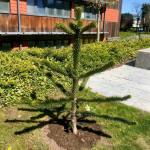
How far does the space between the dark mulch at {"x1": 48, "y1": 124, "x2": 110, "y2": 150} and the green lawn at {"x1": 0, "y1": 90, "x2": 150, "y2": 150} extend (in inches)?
7.8

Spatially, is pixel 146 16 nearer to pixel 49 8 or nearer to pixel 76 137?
pixel 49 8

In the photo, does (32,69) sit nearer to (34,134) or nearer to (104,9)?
(34,134)

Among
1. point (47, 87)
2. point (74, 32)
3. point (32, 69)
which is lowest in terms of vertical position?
point (47, 87)

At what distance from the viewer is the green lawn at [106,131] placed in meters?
6.13

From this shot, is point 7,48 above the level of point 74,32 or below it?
below

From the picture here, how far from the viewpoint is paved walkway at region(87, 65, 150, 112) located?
10.0 m

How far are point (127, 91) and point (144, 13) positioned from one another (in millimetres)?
55651

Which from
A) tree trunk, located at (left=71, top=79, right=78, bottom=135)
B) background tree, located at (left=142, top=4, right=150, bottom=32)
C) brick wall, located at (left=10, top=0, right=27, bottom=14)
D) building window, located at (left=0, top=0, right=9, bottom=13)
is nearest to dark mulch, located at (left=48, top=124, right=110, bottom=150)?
tree trunk, located at (left=71, top=79, right=78, bottom=135)

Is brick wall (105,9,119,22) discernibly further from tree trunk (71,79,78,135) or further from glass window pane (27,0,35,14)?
tree trunk (71,79,78,135)

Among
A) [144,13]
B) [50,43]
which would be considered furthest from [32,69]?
[144,13]

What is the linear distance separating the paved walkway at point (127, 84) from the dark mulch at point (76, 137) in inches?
122

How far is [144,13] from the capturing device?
62312 millimetres

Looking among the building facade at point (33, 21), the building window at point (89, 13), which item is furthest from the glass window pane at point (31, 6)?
the building window at point (89, 13)

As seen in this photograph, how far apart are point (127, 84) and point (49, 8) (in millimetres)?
11978
